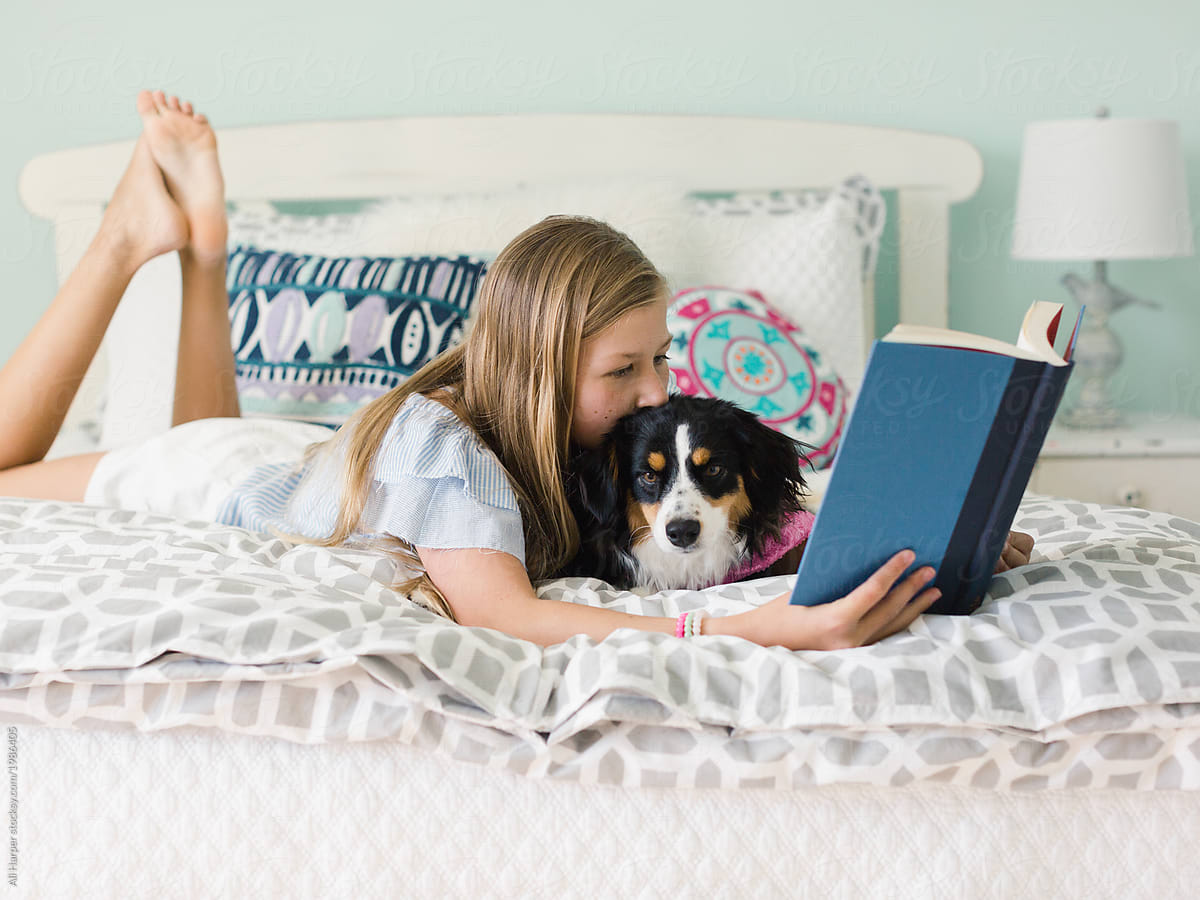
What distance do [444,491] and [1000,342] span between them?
59 centimetres

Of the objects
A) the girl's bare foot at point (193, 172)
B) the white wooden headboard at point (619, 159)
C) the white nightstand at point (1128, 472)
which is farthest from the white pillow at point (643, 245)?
the white nightstand at point (1128, 472)

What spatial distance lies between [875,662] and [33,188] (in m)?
2.60

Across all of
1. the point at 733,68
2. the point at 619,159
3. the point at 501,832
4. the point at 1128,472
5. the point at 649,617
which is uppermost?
the point at 733,68

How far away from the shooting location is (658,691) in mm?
875

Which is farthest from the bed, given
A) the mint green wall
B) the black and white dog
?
the mint green wall

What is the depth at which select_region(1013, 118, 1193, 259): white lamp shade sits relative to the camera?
234cm

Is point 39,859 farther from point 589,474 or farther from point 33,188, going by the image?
point 33,188

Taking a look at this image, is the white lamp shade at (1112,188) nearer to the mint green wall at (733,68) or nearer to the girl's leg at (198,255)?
the mint green wall at (733,68)

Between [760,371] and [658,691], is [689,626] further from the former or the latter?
[760,371]

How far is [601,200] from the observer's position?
237 cm

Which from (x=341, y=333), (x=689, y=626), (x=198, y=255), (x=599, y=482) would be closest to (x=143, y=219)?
(x=198, y=255)

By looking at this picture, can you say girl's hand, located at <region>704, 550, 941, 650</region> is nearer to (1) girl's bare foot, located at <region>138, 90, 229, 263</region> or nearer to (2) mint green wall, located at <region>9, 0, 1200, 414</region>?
(1) girl's bare foot, located at <region>138, 90, 229, 263</region>

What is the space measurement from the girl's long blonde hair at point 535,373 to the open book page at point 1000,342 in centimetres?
46

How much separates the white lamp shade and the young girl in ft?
4.76
